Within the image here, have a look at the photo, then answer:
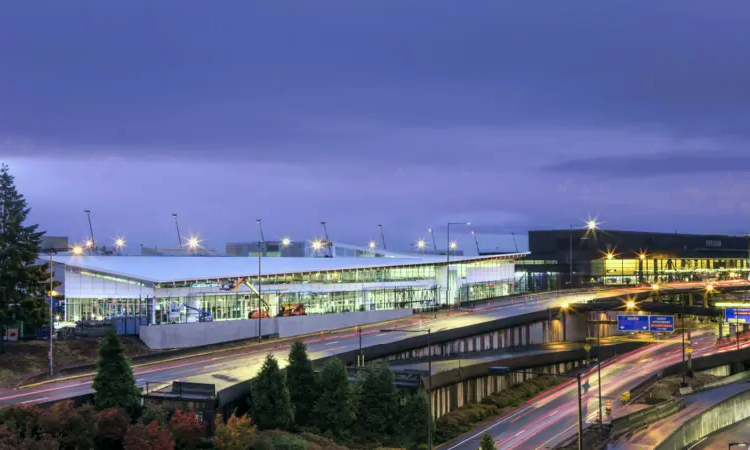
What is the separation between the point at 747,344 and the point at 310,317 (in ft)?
186

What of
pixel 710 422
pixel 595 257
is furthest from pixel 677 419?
pixel 595 257

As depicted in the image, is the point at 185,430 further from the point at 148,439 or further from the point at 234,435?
the point at 148,439

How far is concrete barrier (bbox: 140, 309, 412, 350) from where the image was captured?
69.8 metres

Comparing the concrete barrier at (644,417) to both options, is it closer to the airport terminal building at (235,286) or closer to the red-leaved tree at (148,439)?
the red-leaved tree at (148,439)

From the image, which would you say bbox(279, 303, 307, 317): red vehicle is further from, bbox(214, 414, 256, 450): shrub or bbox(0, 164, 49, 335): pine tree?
bbox(214, 414, 256, 450): shrub

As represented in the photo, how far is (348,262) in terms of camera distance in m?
105

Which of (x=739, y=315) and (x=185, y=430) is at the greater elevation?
(x=739, y=315)

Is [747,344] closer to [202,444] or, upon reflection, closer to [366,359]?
[366,359]

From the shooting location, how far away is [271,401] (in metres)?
48.4

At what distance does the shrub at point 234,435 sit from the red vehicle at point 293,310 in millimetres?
45650

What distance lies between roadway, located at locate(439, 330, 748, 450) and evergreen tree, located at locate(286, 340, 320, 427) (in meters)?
9.61

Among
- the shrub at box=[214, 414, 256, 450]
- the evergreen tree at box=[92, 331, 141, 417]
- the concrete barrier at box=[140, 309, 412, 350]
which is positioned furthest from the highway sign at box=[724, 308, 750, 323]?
the evergreen tree at box=[92, 331, 141, 417]

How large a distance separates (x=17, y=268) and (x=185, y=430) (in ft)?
83.1

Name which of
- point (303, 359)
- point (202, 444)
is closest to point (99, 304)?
point (303, 359)
